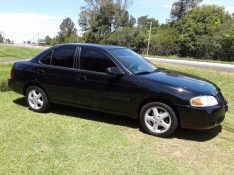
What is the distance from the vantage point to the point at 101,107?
675cm

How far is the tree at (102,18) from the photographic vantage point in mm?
68375

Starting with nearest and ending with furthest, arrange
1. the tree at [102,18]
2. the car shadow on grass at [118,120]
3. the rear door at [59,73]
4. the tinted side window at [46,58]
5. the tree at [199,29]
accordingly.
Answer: the car shadow on grass at [118,120]
the rear door at [59,73]
the tinted side window at [46,58]
the tree at [199,29]
the tree at [102,18]

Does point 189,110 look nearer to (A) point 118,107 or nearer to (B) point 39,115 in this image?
(A) point 118,107

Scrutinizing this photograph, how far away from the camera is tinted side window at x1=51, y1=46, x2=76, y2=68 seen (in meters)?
7.11

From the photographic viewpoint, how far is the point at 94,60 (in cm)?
685

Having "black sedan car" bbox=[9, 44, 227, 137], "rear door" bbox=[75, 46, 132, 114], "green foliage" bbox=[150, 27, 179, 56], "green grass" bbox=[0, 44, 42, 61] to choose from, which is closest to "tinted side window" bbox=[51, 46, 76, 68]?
"black sedan car" bbox=[9, 44, 227, 137]

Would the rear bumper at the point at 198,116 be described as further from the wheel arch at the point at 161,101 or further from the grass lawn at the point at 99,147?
the grass lawn at the point at 99,147

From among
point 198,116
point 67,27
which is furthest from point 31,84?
point 67,27

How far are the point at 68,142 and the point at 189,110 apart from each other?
207 cm

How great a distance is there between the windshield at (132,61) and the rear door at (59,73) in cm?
91

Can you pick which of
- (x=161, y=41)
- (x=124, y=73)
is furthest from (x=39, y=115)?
(x=161, y=41)

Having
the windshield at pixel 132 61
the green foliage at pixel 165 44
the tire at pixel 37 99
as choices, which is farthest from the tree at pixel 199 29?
the tire at pixel 37 99

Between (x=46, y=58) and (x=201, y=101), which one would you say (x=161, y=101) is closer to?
(x=201, y=101)

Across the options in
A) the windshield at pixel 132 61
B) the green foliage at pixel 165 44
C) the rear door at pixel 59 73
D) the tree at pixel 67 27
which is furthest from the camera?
the tree at pixel 67 27
